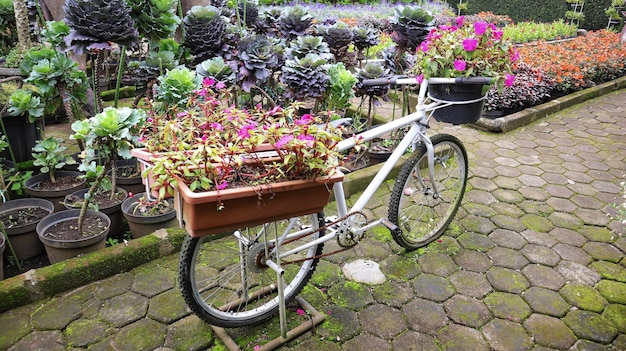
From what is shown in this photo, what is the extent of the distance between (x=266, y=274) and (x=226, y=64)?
1.71 m

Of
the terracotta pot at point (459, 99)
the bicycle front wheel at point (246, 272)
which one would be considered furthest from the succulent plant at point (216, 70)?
the terracotta pot at point (459, 99)

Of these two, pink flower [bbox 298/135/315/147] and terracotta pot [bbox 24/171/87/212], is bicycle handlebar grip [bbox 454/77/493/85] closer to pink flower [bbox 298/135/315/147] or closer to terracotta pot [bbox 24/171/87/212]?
pink flower [bbox 298/135/315/147]

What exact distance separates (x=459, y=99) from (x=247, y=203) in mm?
1647

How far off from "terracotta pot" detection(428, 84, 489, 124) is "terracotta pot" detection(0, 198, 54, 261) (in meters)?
2.71

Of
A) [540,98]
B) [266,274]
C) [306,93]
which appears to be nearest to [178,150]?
[266,274]

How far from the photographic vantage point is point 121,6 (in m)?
2.82

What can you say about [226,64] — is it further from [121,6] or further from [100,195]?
[100,195]

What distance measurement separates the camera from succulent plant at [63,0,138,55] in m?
2.73

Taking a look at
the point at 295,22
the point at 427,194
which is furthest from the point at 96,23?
the point at 427,194

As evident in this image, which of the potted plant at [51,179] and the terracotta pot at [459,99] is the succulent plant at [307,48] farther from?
the potted plant at [51,179]

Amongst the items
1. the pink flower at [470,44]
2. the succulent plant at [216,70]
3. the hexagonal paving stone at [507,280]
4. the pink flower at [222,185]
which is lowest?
the hexagonal paving stone at [507,280]

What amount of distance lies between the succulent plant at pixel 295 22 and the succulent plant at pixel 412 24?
Answer: 0.86 meters

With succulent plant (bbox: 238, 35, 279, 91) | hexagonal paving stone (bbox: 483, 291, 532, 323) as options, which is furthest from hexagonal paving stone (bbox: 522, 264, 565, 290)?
succulent plant (bbox: 238, 35, 279, 91)

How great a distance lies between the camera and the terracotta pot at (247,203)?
1680mm
